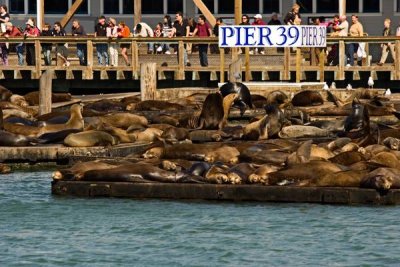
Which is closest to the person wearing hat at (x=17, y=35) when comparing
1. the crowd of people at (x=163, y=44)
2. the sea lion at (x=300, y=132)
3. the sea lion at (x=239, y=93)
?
the crowd of people at (x=163, y=44)

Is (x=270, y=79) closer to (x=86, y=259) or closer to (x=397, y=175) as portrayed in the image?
(x=397, y=175)

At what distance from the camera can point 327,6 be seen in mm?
41719

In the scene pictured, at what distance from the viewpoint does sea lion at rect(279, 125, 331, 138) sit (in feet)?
80.1

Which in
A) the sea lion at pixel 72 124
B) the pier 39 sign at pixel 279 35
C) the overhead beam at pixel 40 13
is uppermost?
the overhead beam at pixel 40 13

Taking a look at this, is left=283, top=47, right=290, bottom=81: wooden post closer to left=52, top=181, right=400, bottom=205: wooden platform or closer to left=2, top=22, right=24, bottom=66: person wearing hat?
left=2, top=22, right=24, bottom=66: person wearing hat

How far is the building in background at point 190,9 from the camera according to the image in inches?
1626

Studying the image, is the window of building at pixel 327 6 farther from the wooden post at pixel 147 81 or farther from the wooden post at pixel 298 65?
the wooden post at pixel 147 81

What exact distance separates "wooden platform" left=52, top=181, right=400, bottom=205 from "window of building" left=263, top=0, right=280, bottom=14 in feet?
74.4

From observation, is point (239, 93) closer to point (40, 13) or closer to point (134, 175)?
point (134, 175)

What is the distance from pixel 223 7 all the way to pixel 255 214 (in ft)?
81.1

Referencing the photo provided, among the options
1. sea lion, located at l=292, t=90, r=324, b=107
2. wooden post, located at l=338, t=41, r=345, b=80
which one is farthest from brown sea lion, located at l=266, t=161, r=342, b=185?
wooden post, located at l=338, t=41, r=345, b=80

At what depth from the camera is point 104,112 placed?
28.5 metres

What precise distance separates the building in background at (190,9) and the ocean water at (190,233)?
22354mm

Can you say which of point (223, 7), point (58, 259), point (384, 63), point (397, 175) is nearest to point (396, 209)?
point (397, 175)
